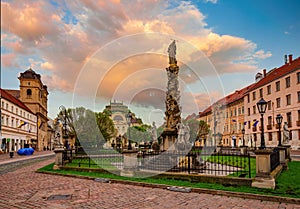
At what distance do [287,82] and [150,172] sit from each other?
1567 inches

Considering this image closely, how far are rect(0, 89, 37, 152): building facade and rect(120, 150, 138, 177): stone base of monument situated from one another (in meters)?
36.5

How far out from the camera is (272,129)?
161 feet

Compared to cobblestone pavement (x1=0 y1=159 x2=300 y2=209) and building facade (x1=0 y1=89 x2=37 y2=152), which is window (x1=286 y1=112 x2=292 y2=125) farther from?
building facade (x1=0 y1=89 x2=37 y2=152)

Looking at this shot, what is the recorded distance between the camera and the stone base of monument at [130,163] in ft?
45.2

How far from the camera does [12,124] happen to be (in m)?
55.2

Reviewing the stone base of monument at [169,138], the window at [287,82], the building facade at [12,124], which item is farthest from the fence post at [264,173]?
the building facade at [12,124]

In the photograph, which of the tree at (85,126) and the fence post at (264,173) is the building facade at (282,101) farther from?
the tree at (85,126)

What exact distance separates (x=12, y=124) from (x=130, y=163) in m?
48.9

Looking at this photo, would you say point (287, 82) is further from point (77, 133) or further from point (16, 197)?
point (16, 197)

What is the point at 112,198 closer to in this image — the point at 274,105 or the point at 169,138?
the point at 169,138

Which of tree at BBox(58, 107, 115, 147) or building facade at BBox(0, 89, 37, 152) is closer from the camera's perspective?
building facade at BBox(0, 89, 37, 152)

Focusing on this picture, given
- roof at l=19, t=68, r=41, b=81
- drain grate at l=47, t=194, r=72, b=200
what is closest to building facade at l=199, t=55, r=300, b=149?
drain grate at l=47, t=194, r=72, b=200

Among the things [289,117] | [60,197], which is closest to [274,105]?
[289,117]

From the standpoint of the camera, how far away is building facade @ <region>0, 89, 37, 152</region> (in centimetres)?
4934
